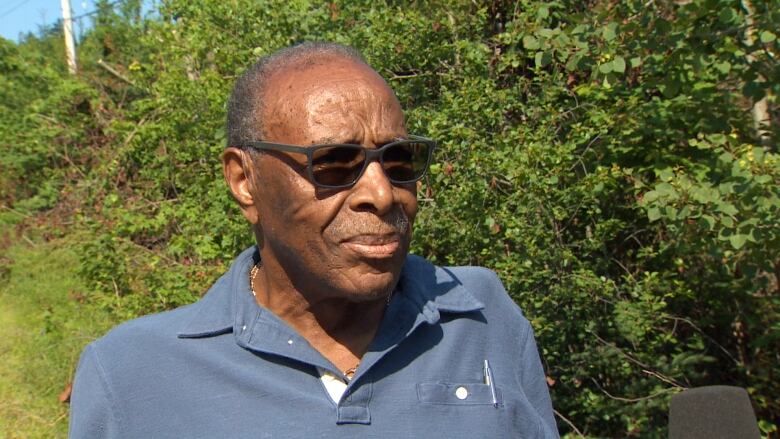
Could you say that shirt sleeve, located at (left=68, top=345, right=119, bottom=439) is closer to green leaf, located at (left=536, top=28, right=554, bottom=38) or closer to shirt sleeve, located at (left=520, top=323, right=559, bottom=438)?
→ shirt sleeve, located at (left=520, top=323, right=559, bottom=438)

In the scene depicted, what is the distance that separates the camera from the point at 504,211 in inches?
153

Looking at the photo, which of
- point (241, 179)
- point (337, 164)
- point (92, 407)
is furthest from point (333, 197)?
point (92, 407)

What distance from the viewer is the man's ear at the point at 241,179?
74.4 inches

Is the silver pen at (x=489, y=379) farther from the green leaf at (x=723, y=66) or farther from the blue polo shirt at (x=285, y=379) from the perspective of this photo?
the green leaf at (x=723, y=66)

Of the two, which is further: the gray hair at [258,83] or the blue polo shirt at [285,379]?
the gray hair at [258,83]

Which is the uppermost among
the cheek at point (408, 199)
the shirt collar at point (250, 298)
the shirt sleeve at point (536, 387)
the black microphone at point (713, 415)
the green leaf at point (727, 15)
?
the green leaf at point (727, 15)

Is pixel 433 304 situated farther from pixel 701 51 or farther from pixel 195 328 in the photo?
pixel 701 51

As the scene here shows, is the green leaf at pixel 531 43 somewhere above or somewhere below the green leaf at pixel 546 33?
below

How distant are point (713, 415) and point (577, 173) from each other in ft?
6.15

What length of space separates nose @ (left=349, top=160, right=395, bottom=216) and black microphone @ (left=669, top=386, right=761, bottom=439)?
133 centimetres

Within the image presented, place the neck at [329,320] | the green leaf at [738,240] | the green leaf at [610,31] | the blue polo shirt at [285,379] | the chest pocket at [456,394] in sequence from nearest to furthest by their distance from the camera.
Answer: the blue polo shirt at [285,379] → the chest pocket at [456,394] → the neck at [329,320] → the green leaf at [738,240] → the green leaf at [610,31]

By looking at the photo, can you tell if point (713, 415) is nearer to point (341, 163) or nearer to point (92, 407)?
point (341, 163)

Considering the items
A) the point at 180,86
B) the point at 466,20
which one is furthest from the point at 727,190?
the point at 180,86

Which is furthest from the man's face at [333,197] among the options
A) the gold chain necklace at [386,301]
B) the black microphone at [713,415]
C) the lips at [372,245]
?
Result: the black microphone at [713,415]
